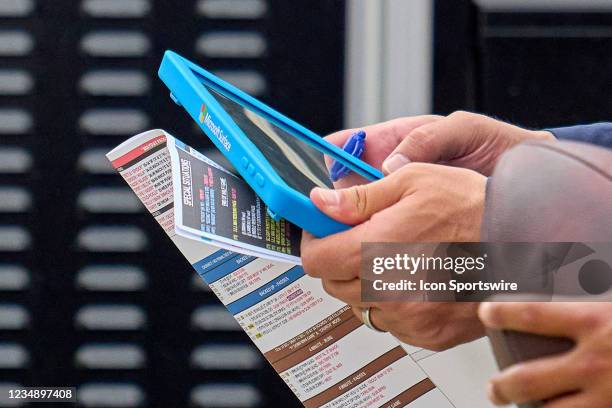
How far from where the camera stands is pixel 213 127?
98 centimetres

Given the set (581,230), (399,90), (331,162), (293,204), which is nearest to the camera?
(581,230)

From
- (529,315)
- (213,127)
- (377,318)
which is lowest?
(377,318)

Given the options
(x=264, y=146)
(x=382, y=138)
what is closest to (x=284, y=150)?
(x=264, y=146)

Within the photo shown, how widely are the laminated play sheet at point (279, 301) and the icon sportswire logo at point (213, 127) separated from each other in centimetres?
4

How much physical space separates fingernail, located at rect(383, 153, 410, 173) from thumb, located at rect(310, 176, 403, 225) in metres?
0.11

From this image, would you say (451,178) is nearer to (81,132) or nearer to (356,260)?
(356,260)

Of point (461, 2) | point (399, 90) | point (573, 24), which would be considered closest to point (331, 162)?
point (399, 90)

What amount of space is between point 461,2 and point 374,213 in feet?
2.13

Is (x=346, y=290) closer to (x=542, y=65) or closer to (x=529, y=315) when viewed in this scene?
(x=529, y=315)

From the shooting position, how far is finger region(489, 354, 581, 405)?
0.73 meters

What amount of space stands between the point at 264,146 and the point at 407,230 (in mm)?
173

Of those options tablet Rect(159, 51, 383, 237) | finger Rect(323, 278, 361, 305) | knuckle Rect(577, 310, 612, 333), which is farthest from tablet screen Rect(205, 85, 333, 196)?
knuckle Rect(577, 310, 612, 333)

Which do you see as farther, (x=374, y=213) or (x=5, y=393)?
(x=5, y=393)

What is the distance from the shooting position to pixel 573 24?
5.07ft
